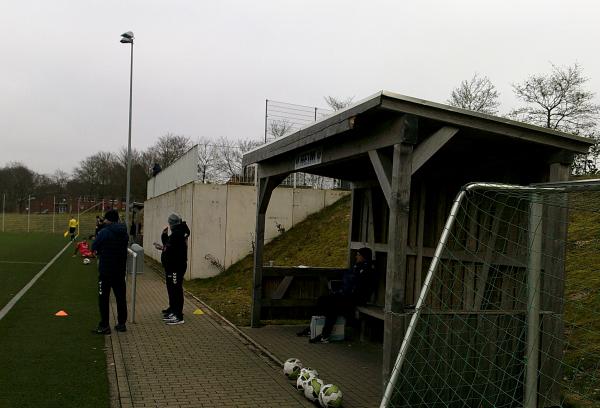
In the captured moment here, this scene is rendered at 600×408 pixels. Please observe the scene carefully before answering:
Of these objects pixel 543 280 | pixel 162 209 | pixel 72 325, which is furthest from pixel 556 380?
pixel 162 209

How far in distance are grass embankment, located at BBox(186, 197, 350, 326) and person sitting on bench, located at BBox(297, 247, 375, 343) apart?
11.2ft

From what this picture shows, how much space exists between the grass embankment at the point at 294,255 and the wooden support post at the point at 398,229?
6.59m

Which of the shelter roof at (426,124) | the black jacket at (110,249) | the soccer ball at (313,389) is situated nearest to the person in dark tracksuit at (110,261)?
the black jacket at (110,249)

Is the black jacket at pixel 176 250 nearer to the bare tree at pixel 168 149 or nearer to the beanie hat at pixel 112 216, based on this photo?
the beanie hat at pixel 112 216

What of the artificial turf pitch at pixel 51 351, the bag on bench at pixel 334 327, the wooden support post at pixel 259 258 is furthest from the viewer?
the wooden support post at pixel 259 258

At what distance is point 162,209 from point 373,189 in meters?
15.2

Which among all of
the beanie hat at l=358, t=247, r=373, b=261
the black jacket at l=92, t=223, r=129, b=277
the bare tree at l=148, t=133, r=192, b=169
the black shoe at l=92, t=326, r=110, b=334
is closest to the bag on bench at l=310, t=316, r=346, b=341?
the beanie hat at l=358, t=247, r=373, b=261

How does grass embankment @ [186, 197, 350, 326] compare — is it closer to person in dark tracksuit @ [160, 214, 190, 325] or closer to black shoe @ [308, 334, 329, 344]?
person in dark tracksuit @ [160, 214, 190, 325]

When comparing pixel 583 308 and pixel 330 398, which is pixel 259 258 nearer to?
pixel 330 398

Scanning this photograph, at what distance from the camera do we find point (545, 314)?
223 inches

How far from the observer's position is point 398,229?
5.18 metres

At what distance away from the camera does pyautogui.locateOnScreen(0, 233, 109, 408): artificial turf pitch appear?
5414 mm

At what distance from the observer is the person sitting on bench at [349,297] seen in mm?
8227

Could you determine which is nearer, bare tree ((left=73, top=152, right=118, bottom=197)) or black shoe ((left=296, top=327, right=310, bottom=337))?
black shoe ((left=296, top=327, right=310, bottom=337))
